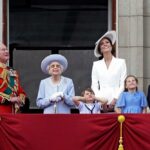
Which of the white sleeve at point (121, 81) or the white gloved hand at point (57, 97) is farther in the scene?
the white sleeve at point (121, 81)

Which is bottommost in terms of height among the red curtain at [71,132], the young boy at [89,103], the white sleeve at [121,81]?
the red curtain at [71,132]

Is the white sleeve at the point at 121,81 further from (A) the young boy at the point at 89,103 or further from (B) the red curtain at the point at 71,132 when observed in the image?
(B) the red curtain at the point at 71,132

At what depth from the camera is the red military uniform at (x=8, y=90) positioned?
988 centimetres

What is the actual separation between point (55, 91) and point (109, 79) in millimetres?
883

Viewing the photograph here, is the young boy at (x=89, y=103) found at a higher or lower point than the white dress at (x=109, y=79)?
lower

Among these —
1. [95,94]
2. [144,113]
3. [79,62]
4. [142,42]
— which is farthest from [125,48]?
[144,113]

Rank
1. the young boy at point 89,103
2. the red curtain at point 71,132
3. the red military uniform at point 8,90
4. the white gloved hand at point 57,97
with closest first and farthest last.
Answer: the red curtain at point 71,132 < the red military uniform at point 8,90 < the white gloved hand at point 57,97 < the young boy at point 89,103

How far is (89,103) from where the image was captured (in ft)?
34.2

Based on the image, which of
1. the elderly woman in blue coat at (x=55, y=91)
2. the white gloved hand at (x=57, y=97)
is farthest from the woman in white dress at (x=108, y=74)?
the white gloved hand at (x=57, y=97)

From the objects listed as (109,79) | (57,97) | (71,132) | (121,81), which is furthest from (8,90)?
(121,81)

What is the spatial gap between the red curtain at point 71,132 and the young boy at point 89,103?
2.89ft

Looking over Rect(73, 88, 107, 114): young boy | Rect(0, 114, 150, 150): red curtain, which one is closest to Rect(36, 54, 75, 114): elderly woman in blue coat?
Rect(73, 88, 107, 114): young boy

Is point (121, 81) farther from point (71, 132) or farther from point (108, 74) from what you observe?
point (71, 132)

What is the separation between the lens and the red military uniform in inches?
389
